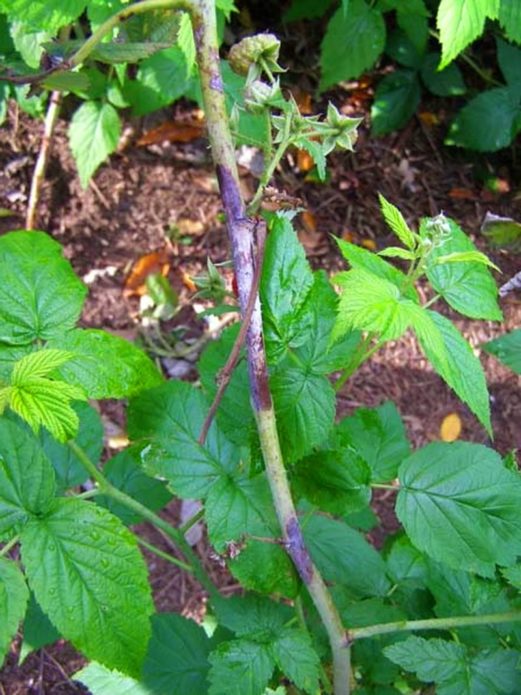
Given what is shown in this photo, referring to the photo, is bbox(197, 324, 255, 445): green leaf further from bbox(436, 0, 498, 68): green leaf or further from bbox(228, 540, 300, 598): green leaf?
bbox(436, 0, 498, 68): green leaf

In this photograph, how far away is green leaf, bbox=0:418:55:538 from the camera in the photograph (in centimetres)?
98

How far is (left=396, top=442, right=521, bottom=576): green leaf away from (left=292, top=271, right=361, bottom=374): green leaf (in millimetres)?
221

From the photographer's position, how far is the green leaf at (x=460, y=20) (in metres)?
1.70

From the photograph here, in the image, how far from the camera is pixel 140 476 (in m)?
1.43

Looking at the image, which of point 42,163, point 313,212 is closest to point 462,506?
point 313,212

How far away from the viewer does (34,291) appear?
1130mm

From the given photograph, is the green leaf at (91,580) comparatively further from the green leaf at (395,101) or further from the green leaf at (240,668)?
the green leaf at (395,101)

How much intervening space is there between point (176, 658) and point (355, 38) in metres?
2.05

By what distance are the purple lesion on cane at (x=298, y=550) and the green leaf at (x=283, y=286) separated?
0.23 meters

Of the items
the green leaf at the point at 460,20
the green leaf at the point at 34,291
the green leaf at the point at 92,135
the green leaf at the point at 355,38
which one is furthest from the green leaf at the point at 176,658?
the green leaf at the point at 355,38

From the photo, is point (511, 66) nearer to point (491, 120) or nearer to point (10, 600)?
point (491, 120)

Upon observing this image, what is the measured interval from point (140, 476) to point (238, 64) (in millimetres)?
830

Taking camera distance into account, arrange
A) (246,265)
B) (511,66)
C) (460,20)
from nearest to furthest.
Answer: (246,265), (460,20), (511,66)

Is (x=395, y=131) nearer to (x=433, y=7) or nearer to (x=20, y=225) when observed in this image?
(x=433, y=7)
